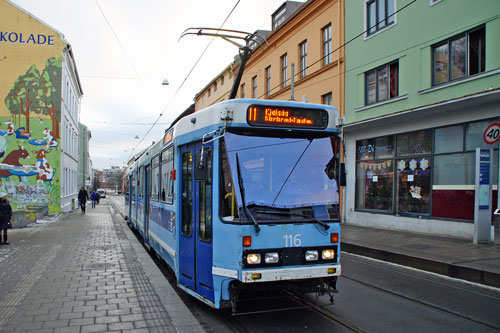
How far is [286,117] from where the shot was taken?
17.2ft

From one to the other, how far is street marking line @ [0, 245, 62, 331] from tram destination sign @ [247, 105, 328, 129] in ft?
13.6

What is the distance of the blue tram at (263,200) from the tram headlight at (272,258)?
0.01 meters

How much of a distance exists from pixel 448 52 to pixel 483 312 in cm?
979

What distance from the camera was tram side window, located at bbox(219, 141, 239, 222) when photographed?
4863 millimetres

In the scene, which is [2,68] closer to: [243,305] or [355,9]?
[355,9]

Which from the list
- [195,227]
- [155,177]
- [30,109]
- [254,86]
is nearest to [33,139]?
[30,109]

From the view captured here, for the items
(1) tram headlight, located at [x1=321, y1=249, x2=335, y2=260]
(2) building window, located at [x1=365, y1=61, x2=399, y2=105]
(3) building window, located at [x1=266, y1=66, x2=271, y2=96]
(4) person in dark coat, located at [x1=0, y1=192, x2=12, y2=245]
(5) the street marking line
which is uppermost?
(3) building window, located at [x1=266, y1=66, x2=271, y2=96]

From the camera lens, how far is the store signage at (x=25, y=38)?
2381cm

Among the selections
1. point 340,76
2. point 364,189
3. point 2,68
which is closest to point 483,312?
point 364,189

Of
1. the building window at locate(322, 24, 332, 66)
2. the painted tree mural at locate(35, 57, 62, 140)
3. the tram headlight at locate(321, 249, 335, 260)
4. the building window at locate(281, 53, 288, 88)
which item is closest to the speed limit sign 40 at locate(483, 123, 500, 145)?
the tram headlight at locate(321, 249, 335, 260)

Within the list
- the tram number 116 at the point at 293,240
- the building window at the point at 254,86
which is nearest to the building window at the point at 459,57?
the tram number 116 at the point at 293,240

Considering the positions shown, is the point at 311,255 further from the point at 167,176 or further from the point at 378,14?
the point at 378,14

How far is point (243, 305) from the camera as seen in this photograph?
18.9 ft

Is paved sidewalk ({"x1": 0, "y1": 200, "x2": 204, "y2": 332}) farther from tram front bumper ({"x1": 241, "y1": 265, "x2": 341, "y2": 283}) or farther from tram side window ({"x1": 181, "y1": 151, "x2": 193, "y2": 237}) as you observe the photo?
tram side window ({"x1": 181, "y1": 151, "x2": 193, "y2": 237})
